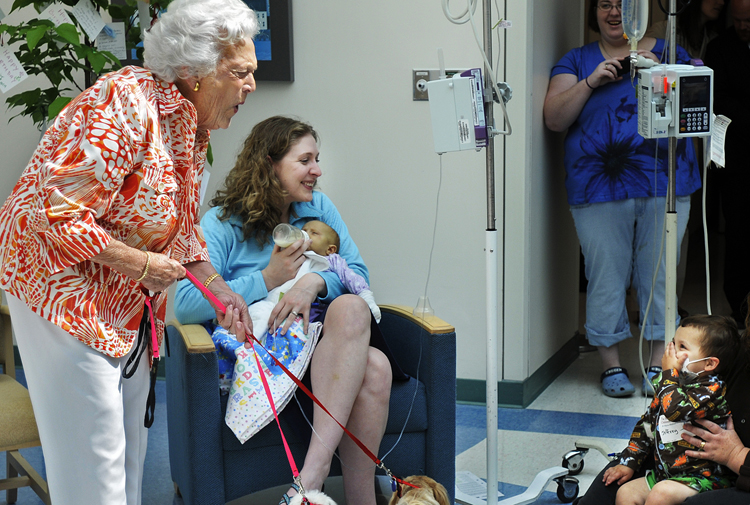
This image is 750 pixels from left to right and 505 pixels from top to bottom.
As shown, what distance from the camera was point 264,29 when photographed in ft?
10.5

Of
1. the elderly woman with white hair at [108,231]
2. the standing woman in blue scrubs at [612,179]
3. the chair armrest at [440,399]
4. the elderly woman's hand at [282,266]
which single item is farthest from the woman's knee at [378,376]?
the standing woman in blue scrubs at [612,179]

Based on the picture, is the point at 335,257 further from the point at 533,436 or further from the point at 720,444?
the point at 720,444

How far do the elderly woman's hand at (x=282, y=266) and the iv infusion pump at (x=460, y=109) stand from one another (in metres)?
0.60

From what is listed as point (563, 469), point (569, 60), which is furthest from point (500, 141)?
point (563, 469)

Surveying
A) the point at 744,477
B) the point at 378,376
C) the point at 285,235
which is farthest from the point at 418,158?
the point at 744,477

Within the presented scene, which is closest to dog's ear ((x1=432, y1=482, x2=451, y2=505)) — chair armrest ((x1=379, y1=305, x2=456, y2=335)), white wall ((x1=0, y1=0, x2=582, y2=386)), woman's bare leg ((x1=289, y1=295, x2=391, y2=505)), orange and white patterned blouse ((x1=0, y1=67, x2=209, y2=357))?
woman's bare leg ((x1=289, y1=295, x2=391, y2=505))

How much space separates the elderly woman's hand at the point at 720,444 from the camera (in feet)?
5.33

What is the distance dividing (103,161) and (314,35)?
207cm

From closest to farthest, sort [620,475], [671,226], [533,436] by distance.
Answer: [620,475]
[671,226]
[533,436]

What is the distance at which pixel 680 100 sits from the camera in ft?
6.47

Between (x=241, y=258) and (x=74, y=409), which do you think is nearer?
(x=74, y=409)

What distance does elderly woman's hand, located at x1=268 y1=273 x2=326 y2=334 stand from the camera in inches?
85.3

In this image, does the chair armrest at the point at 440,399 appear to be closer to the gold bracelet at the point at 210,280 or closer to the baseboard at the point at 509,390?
the gold bracelet at the point at 210,280

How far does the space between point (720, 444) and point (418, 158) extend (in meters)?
1.79
